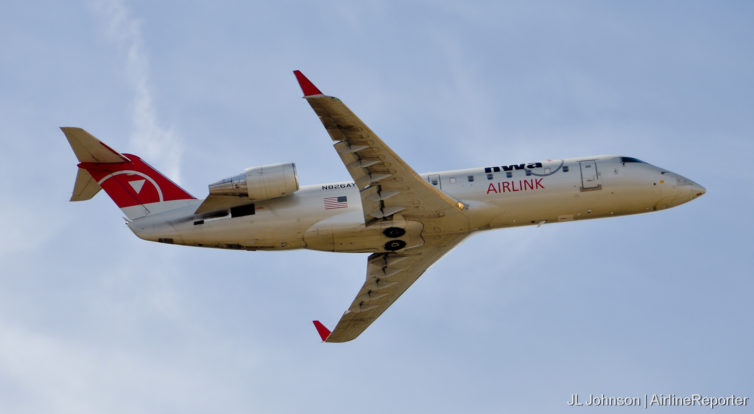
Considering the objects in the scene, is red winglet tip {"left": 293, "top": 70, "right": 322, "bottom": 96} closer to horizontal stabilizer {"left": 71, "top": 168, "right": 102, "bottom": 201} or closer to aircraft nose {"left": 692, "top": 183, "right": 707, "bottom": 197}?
horizontal stabilizer {"left": 71, "top": 168, "right": 102, "bottom": 201}

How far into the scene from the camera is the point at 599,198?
39625 mm

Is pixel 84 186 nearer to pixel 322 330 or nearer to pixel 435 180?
pixel 322 330

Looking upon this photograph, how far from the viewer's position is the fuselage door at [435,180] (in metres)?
39.5

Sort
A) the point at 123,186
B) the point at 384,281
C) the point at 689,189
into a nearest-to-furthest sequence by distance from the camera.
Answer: the point at 689,189 → the point at 123,186 → the point at 384,281

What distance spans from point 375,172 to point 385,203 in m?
1.51

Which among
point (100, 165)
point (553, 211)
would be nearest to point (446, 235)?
point (553, 211)

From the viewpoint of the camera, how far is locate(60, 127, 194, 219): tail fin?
1581 inches

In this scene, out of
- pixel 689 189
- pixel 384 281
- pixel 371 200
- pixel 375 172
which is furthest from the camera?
pixel 384 281

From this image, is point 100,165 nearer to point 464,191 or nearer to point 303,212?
point 303,212

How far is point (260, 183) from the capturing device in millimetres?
37969

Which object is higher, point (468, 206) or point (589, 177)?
point (589, 177)

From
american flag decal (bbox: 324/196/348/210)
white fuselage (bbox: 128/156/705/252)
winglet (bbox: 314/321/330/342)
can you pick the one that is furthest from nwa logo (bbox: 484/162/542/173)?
winglet (bbox: 314/321/330/342)

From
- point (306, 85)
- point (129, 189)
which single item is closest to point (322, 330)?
point (129, 189)

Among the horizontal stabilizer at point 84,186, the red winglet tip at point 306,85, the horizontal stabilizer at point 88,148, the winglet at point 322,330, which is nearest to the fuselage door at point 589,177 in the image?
the red winglet tip at point 306,85
